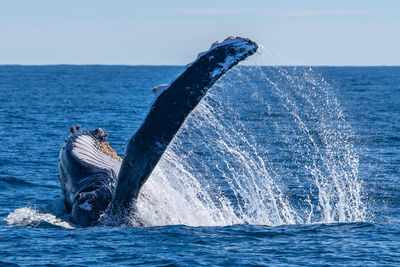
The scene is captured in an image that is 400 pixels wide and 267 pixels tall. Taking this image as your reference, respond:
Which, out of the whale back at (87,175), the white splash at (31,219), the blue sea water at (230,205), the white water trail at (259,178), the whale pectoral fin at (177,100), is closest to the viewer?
the whale pectoral fin at (177,100)

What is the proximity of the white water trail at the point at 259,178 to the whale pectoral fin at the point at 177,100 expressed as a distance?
0.43 meters

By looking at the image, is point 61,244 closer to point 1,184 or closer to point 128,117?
point 1,184

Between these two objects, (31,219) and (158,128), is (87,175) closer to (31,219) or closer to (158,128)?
(31,219)

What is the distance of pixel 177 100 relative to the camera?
8617 mm

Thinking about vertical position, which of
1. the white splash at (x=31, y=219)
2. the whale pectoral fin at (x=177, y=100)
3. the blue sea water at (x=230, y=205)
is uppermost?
the whale pectoral fin at (x=177, y=100)

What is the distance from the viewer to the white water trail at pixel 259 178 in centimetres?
1135

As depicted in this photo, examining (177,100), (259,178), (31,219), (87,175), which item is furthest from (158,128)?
(259,178)

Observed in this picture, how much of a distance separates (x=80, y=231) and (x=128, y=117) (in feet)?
88.4

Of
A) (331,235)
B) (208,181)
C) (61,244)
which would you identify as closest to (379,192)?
(208,181)

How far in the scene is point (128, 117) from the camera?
37125 mm

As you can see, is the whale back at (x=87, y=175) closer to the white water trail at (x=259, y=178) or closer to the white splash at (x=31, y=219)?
the white splash at (x=31, y=219)

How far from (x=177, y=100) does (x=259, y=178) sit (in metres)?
10.1

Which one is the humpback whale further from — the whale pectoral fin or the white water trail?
the white water trail

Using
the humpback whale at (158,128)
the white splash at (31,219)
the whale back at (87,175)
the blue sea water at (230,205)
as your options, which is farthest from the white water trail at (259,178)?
the white splash at (31,219)
